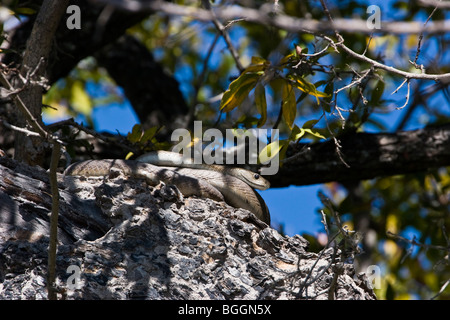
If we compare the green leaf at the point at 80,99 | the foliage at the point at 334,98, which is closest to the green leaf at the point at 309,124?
the foliage at the point at 334,98

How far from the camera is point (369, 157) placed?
18.1 feet

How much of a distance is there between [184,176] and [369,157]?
212 centimetres

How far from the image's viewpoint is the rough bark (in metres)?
3.25

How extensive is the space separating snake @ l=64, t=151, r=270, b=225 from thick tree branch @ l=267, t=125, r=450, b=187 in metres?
1.06

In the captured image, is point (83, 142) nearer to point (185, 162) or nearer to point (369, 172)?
point (185, 162)

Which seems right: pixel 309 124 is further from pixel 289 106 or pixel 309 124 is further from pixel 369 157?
pixel 369 157

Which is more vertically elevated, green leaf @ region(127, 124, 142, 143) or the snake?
green leaf @ region(127, 124, 142, 143)

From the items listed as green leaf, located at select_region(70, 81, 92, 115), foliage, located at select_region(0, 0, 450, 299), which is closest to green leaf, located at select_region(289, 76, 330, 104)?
foliage, located at select_region(0, 0, 450, 299)

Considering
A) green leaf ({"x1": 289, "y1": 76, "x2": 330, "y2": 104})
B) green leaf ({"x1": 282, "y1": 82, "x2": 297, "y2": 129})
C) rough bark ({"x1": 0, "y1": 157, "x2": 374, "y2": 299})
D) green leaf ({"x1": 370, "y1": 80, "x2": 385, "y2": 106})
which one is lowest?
rough bark ({"x1": 0, "y1": 157, "x2": 374, "y2": 299})

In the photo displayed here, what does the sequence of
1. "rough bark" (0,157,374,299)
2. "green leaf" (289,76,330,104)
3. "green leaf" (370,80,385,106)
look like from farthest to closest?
"green leaf" (370,80,385,106)
"green leaf" (289,76,330,104)
"rough bark" (0,157,374,299)

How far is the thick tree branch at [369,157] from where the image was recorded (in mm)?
5539

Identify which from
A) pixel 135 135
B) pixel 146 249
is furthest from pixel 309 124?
pixel 146 249

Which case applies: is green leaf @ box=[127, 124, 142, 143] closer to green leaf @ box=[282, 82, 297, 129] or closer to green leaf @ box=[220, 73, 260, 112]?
green leaf @ box=[220, 73, 260, 112]

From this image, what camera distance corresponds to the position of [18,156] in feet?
14.8
